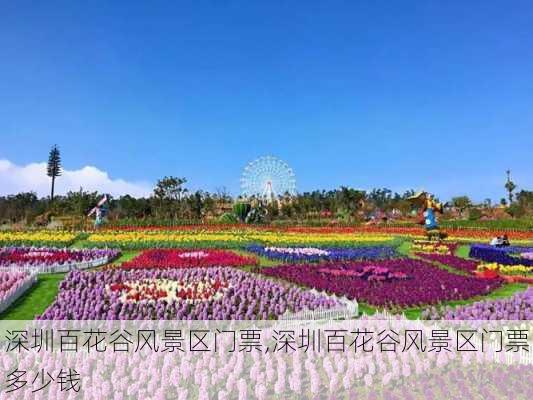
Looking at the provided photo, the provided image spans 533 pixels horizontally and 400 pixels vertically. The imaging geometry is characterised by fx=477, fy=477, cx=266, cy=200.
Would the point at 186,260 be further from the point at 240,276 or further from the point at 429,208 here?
the point at 429,208

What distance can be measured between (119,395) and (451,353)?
5.08m

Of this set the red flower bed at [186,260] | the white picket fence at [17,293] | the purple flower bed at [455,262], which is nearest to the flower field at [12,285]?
the white picket fence at [17,293]

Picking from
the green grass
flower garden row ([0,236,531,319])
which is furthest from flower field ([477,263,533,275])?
the green grass

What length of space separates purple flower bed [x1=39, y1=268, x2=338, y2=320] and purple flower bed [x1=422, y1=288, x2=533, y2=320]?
2427 mm

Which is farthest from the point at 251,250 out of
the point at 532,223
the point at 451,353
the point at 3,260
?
the point at 532,223

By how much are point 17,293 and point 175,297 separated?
13.9 ft

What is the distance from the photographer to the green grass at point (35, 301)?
10845mm

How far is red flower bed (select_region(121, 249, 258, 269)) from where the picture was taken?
17.1m

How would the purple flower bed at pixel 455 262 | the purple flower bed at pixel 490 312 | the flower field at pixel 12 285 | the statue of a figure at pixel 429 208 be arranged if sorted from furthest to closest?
the statue of a figure at pixel 429 208
the purple flower bed at pixel 455 262
the flower field at pixel 12 285
the purple flower bed at pixel 490 312

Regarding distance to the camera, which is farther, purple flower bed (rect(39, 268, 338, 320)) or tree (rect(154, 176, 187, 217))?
tree (rect(154, 176, 187, 217))

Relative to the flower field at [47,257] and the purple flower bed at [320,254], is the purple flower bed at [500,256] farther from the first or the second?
the flower field at [47,257]

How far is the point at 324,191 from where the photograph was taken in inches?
3088

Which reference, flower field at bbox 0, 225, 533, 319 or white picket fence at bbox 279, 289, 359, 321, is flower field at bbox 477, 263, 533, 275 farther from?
white picket fence at bbox 279, 289, 359, 321

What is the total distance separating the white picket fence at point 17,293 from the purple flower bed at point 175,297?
40.8 inches
